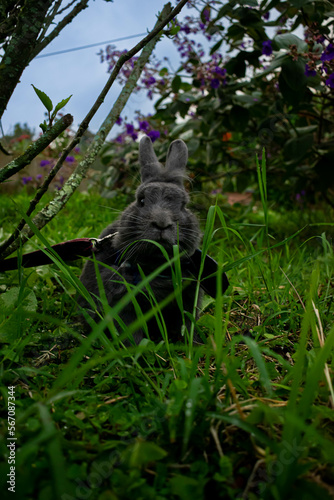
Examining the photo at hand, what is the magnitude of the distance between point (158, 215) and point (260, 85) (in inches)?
102

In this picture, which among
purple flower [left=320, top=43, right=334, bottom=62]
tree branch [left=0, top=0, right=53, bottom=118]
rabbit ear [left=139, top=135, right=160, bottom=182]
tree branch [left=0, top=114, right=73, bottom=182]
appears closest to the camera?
tree branch [left=0, top=114, right=73, bottom=182]

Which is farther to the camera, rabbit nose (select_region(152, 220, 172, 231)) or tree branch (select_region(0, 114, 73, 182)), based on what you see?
rabbit nose (select_region(152, 220, 172, 231))

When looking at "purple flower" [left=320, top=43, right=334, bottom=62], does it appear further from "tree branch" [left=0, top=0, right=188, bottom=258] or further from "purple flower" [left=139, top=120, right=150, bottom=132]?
"purple flower" [left=139, top=120, right=150, bottom=132]

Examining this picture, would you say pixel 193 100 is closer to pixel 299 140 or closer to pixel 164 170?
pixel 299 140

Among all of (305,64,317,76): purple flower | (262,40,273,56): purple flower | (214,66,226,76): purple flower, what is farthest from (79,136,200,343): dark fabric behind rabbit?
(214,66,226,76): purple flower

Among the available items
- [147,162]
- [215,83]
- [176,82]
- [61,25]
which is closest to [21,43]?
[61,25]

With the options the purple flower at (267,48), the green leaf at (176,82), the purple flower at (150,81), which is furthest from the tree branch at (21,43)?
the purple flower at (150,81)

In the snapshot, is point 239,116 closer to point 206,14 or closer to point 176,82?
point 176,82

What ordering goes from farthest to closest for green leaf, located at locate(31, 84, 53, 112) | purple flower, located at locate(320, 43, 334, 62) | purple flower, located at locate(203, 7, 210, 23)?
1. purple flower, located at locate(203, 7, 210, 23)
2. purple flower, located at locate(320, 43, 334, 62)
3. green leaf, located at locate(31, 84, 53, 112)

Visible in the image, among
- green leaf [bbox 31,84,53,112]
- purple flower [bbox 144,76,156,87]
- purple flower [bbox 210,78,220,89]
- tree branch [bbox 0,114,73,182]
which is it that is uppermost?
purple flower [bbox 144,76,156,87]

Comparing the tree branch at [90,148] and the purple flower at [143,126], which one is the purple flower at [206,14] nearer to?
the purple flower at [143,126]

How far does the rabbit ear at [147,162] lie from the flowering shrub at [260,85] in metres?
0.76

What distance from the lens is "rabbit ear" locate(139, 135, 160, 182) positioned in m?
2.16

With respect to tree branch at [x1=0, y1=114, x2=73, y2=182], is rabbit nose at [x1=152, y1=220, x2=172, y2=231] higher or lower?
lower
